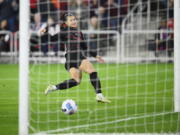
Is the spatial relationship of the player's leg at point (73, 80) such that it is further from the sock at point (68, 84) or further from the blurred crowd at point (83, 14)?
the blurred crowd at point (83, 14)

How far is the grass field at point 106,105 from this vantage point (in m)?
7.47

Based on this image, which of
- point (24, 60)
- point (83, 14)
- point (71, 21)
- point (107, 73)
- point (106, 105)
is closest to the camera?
point (24, 60)

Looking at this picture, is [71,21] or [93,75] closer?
[71,21]

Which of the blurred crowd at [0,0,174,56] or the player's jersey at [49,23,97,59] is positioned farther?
the blurred crowd at [0,0,174,56]

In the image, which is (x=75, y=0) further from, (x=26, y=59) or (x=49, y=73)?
(x=26, y=59)

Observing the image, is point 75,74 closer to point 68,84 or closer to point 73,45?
point 68,84

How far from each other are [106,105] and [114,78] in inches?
A: 177

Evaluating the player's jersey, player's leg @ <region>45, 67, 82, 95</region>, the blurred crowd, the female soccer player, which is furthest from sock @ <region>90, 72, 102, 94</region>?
the blurred crowd

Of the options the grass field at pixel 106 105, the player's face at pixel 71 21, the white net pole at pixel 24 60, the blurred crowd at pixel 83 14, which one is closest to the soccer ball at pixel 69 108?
the grass field at pixel 106 105

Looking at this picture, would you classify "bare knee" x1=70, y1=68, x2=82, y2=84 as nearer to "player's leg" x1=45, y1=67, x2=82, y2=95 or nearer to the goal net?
"player's leg" x1=45, y1=67, x2=82, y2=95

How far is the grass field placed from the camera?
24.5 feet

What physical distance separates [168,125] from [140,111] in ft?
4.49

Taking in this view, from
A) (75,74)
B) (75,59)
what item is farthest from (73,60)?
(75,74)

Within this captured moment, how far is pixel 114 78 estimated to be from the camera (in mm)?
14078
